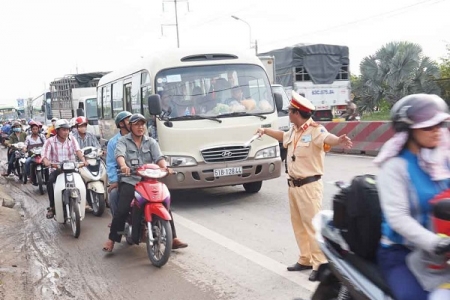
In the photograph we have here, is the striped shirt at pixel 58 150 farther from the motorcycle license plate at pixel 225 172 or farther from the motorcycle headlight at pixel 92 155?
the motorcycle license plate at pixel 225 172

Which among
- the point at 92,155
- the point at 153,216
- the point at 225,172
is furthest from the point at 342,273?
the point at 92,155

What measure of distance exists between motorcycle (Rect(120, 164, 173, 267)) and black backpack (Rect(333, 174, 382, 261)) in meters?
2.97

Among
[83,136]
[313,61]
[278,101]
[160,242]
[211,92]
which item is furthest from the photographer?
[313,61]

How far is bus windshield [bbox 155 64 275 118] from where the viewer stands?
29.5 ft

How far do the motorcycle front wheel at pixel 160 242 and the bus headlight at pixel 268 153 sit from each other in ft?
11.6

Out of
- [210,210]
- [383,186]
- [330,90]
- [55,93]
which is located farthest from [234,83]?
[55,93]

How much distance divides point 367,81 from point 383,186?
2543cm

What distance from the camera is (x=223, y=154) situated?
8.77 metres

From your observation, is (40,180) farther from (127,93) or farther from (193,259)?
(193,259)

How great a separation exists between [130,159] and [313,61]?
15.6 meters

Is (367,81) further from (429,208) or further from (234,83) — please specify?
(429,208)

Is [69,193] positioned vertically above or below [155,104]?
below

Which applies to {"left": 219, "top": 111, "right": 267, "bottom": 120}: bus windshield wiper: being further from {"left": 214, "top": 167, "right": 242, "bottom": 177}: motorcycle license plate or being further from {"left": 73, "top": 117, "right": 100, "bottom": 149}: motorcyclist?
{"left": 73, "top": 117, "right": 100, "bottom": 149}: motorcyclist

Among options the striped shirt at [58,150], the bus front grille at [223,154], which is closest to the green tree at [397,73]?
the bus front grille at [223,154]
